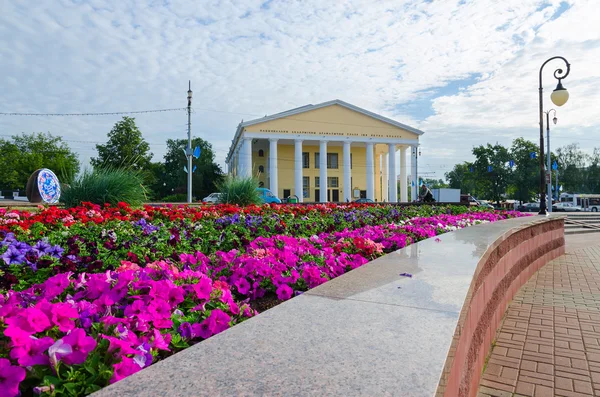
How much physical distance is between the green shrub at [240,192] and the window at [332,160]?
130ft

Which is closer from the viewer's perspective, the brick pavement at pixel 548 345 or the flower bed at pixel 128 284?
the flower bed at pixel 128 284

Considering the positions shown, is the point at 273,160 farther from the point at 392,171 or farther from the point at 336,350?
the point at 336,350

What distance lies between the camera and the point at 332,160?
4984cm

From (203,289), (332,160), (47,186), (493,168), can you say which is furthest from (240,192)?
(493,168)

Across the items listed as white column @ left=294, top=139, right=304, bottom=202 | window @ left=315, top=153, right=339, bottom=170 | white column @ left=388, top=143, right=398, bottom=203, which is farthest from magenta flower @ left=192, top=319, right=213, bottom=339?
window @ left=315, top=153, right=339, bottom=170

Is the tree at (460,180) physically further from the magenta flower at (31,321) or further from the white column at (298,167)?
the magenta flower at (31,321)

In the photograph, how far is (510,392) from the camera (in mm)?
2721

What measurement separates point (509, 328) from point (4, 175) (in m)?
49.3

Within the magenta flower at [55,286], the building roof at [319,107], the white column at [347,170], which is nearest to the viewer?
the magenta flower at [55,286]

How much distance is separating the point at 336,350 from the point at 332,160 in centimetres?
4889

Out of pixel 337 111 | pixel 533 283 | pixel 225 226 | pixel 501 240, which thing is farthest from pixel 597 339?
pixel 337 111

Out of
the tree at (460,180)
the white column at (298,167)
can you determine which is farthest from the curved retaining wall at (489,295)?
the tree at (460,180)

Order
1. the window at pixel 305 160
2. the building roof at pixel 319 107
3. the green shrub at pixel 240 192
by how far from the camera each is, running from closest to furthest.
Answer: the green shrub at pixel 240 192, the building roof at pixel 319 107, the window at pixel 305 160

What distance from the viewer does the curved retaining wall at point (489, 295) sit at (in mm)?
1713
